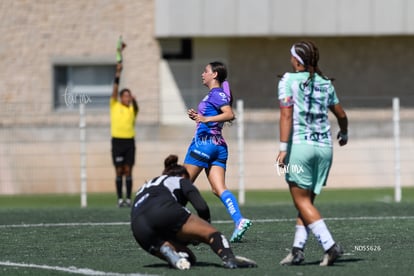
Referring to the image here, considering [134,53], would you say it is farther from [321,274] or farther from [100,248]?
[321,274]

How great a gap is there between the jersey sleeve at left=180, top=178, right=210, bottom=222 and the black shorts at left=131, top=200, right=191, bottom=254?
0.12 metres

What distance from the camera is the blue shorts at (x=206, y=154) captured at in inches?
496

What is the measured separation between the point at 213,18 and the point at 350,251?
47.8ft

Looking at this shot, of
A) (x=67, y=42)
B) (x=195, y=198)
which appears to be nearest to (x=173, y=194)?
(x=195, y=198)

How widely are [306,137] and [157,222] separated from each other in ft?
4.68

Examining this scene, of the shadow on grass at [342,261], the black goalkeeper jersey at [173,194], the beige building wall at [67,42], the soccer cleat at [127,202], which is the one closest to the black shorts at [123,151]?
the soccer cleat at [127,202]

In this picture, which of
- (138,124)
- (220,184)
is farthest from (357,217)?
(138,124)

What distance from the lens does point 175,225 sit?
983 centimetres

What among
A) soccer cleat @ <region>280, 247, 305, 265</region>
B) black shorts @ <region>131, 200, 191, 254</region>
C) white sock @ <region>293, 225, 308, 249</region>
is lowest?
soccer cleat @ <region>280, 247, 305, 265</region>

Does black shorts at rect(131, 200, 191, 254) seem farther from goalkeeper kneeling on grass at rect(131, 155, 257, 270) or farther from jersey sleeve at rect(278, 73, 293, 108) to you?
jersey sleeve at rect(278, 73, 293, 108)

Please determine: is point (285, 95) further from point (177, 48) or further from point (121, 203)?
point (177, 48)

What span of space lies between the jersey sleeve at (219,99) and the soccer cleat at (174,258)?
9.60 ft

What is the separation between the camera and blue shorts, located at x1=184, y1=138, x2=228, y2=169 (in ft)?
41.4

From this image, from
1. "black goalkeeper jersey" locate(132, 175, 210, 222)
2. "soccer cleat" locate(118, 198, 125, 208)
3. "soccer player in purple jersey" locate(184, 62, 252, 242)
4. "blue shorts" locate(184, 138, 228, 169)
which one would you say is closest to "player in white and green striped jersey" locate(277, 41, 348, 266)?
"black goalkeeper jersey" locate(132, 175, 210, 222)
